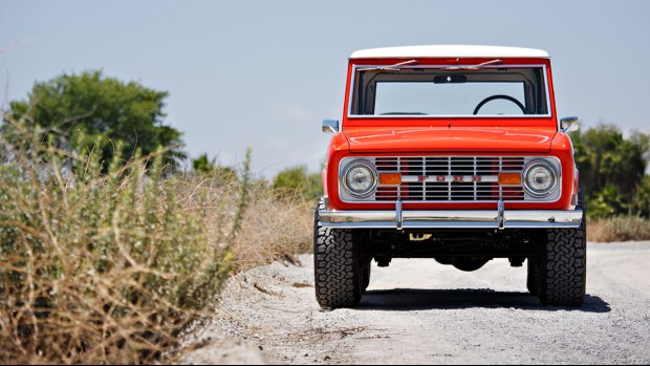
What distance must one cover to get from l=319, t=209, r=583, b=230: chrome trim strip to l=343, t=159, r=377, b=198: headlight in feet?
0.69

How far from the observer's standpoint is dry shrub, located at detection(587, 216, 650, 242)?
25766mm

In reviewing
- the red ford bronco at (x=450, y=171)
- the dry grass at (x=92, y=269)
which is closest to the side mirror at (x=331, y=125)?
the red ford bronco at (x=450, y=171)

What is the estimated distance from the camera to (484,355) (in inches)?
219

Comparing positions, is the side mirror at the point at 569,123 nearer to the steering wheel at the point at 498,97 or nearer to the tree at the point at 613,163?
the steering wheel at the point at 498,97

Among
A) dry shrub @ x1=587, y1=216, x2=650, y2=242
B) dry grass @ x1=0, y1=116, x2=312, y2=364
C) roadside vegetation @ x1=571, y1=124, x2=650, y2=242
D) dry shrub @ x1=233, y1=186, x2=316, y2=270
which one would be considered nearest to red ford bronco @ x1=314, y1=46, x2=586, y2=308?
dry shrub @ x1=233, y1=186, x2=316, y2=270

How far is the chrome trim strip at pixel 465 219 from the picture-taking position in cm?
769

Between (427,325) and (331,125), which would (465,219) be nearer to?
(427,325)

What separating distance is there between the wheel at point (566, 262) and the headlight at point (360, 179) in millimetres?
1466

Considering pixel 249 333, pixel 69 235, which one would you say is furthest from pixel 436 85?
pixel 69 235

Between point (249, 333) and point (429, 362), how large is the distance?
2.09m

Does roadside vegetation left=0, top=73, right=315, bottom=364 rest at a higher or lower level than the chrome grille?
lower

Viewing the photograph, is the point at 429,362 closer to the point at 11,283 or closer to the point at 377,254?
the point at 11,283

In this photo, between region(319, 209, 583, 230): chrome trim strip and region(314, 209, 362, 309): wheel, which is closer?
region(319, 209, 583, 230): chrome trim strip

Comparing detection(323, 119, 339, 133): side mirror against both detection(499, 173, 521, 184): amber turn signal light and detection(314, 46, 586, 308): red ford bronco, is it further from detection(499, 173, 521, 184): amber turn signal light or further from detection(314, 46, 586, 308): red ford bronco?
detection(499, 173, 521, 184): amber turn signal light
